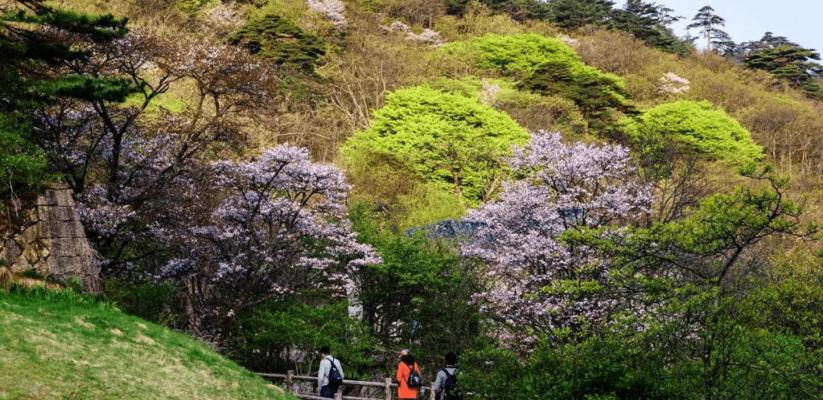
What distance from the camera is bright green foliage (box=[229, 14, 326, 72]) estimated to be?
47.4m

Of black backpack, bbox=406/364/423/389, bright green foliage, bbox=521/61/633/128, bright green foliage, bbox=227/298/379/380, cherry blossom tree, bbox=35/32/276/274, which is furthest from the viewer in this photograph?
bright green foliage, bbox=521/61/633/128

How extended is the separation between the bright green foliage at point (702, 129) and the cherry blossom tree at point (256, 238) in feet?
105

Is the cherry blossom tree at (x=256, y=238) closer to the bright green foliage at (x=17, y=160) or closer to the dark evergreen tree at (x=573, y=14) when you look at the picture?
the bright green foliage at (x=17, y=160)

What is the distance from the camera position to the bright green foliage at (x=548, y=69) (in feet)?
163

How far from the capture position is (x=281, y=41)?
4831 cm

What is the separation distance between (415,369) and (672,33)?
287ft

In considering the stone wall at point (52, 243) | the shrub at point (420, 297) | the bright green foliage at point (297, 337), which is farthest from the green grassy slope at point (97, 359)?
the shrub at point (420, 297)

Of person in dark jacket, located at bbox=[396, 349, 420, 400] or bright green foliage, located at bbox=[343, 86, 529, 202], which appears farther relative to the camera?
bright green foliage, located at bbox=[343, 86, 529, 202]

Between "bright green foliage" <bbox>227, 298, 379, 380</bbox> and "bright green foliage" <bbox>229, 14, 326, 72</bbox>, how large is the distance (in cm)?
2928

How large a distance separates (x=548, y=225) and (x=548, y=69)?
3207 centimetres

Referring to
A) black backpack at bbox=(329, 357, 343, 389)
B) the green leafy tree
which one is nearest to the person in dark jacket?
black backpack at bbox=(329, 357, 343, 389)

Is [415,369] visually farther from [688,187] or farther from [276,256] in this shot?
[688,187]

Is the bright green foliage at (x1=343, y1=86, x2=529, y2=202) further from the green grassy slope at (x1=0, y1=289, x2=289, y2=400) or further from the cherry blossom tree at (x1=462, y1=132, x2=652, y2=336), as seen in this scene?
the green grassy slope at (x1=0, y1=289, x2=289, y2=400)

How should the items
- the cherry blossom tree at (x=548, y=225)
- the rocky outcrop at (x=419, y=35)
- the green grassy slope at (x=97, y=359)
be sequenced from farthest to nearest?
the rocky outcrop at (x=419, y=35) → the cherry blossom tree at (x=548, y=225) → the green grassy slope at (x=97, y=359)
